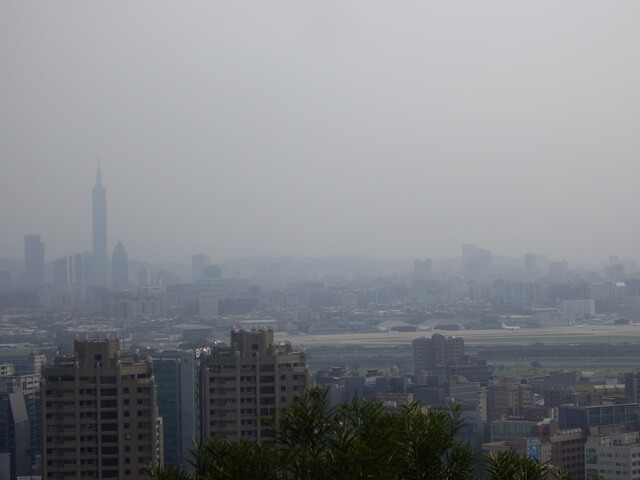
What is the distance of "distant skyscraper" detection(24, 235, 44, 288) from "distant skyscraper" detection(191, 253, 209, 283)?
5934mm

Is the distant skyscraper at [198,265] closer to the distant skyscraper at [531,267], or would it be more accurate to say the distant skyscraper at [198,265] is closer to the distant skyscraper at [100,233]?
the distant skyscraper at [100,233]

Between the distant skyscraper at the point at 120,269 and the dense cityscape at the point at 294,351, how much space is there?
0.29ft

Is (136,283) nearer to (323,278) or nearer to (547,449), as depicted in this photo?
(323,278)

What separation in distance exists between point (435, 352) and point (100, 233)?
11.6m

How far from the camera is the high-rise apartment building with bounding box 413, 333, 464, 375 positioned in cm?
2144

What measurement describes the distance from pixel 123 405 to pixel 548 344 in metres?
→ 21.4

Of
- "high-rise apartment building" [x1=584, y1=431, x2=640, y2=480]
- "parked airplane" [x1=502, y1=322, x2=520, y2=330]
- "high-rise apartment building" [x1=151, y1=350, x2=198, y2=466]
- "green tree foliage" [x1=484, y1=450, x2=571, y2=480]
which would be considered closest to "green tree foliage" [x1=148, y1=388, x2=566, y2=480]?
"green tree foliage" [x1=484, y1=450, x2=571, y2=480]

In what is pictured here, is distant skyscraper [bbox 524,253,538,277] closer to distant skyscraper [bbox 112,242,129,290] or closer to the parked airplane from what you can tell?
the parked airplane

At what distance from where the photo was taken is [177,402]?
1069cm

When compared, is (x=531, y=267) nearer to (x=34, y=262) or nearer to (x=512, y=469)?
(x=34, y=262)

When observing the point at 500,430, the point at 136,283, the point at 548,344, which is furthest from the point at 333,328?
the point at 500,430

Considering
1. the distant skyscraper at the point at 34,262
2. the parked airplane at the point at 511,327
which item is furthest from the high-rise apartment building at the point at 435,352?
the parked airplane at the point at 511,327

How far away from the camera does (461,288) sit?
4200 cm

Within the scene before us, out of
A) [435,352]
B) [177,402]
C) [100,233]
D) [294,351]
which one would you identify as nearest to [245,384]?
[294,351]
